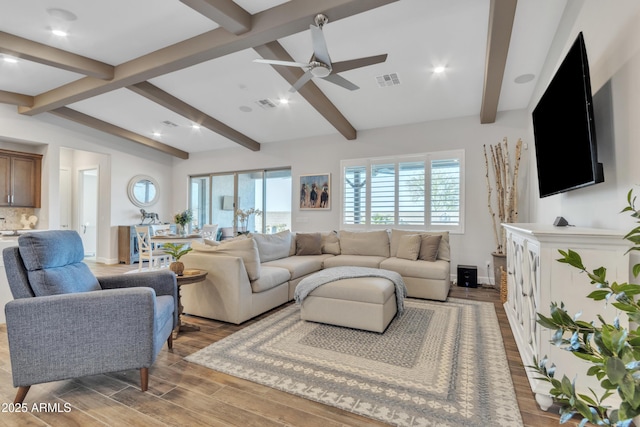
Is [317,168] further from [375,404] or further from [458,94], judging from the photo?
[375,404]

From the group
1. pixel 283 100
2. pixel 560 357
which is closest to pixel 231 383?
pixel 560 357

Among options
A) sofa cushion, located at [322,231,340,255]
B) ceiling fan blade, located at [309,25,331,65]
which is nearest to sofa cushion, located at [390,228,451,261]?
sofa cushion, located at [322,231,340,255]

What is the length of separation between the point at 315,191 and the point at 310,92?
2.44 m

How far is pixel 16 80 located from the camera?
476 cm

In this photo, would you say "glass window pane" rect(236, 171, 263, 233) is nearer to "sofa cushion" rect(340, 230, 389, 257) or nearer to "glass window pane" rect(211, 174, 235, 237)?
"glass window pane" rect(211, 174, 235, 237)

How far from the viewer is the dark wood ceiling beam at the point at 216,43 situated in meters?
2.78

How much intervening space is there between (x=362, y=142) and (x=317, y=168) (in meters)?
1.11

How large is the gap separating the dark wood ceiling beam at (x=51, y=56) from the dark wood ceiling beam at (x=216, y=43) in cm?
19

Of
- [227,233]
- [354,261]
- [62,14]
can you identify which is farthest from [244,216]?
[62,14]

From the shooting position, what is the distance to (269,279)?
11.5 ft

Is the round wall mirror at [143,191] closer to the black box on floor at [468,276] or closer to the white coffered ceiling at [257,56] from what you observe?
the white coffered ceiling at [257,56]

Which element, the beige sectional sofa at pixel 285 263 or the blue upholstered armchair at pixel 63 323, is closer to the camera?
the blue upholstered armchair at pixel 63 323

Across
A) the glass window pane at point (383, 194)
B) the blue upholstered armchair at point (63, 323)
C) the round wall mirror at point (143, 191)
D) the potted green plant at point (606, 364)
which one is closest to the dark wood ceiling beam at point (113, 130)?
the round wall mirror at point (143, 191)

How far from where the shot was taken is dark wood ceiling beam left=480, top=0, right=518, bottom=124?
8.71 feet
